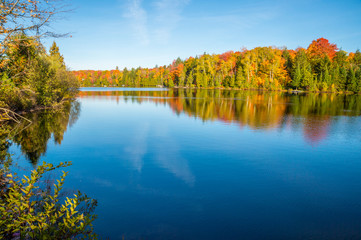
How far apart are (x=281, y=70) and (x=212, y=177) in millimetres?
83039

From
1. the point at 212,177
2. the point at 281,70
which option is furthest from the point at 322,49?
the point at 212,177

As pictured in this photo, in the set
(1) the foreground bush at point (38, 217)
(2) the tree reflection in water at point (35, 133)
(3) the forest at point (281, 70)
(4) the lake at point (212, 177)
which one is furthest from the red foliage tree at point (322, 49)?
(1) the foreground bush at point (38, 217)

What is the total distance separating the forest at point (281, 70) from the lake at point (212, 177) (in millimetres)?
57341

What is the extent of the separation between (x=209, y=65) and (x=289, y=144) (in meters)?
85.6

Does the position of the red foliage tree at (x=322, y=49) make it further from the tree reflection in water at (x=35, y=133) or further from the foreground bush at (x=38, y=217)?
the foreground bush at (x=38, y=217)

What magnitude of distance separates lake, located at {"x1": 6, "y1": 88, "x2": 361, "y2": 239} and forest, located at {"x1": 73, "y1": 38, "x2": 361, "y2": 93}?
57341mm

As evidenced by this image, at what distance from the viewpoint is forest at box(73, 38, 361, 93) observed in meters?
75.6

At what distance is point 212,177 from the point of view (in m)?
10.4

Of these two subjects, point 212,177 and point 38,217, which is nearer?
point 38,217

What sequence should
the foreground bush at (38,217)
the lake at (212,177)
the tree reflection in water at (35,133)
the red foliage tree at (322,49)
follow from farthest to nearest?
1. the red foliage tree at (322,49)
2. the tree reflection in water at (35,133)
3. the lake at (212,177)
4. the foreground bush at (38,217)

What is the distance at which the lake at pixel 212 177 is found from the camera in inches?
283

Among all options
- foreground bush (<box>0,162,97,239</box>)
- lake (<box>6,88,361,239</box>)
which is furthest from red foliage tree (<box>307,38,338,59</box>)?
foreground bush (<box>0,162,97,239</box>)

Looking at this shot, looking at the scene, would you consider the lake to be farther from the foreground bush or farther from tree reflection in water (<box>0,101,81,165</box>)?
the foreground bush

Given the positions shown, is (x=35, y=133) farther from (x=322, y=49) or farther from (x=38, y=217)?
(x=322, y=49)
